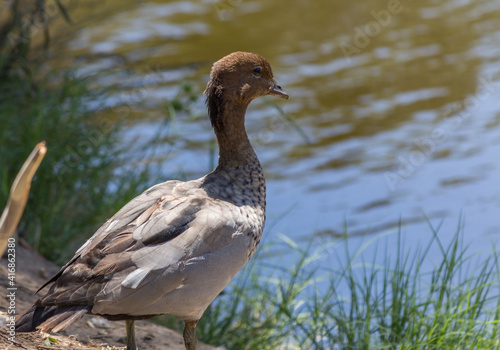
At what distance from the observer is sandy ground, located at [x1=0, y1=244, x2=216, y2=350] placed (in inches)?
139

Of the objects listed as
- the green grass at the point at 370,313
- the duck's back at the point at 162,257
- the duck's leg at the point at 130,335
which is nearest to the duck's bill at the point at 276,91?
the duck's back at the point at 162,257

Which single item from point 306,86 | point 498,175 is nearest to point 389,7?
point 306,86

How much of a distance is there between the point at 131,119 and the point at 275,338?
4826mm

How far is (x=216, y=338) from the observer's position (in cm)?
468

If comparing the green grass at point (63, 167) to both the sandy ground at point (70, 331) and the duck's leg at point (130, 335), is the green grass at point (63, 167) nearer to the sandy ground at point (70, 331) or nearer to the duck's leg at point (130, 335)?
the sandy ground at point (70, 331)

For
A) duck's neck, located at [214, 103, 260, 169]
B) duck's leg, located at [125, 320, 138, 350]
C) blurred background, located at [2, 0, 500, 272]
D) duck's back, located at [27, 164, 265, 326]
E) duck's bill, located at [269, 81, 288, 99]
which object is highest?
blurred background, located at [2, 0, 500, 272]

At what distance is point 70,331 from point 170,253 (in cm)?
102

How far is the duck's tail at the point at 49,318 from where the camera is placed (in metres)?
3.09

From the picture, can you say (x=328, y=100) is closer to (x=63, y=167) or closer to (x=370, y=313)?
(x=63, y=167)

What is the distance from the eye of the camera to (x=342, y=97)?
9.60 metres

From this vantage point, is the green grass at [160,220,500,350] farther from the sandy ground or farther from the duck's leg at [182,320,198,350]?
the duck's leg at [182,320,198,350]

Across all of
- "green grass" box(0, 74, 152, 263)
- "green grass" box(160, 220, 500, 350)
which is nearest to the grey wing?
"green grass" box(160, 220, 500, 350)

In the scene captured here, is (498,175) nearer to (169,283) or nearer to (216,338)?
(216,338)

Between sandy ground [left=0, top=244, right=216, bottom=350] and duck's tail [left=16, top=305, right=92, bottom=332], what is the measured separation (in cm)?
13
